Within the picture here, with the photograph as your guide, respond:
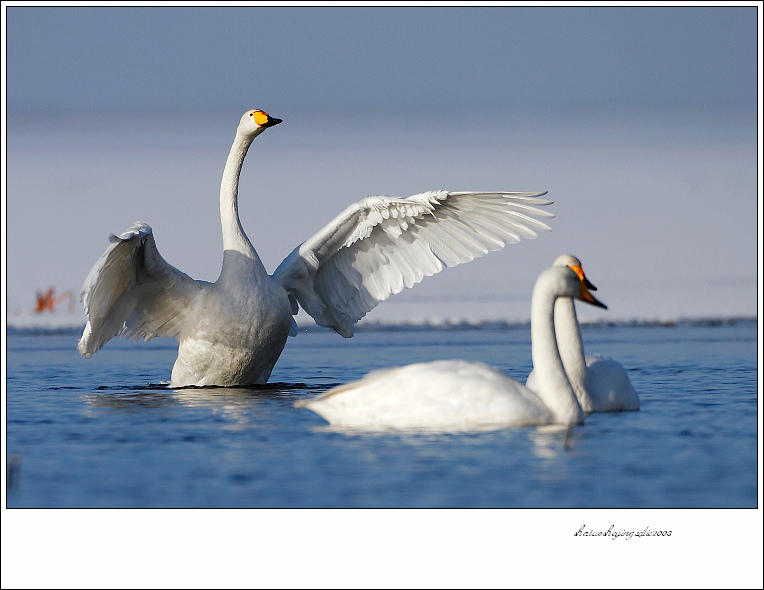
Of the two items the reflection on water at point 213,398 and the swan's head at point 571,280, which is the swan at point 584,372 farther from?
the reflection on water at point 213,398

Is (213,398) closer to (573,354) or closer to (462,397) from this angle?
(462,397)

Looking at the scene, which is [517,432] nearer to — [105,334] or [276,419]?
[276,419]

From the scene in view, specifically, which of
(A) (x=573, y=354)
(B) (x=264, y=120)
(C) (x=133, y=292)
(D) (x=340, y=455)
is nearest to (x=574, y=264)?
(A) (x=573, y=354)

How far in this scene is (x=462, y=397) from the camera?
8.23m

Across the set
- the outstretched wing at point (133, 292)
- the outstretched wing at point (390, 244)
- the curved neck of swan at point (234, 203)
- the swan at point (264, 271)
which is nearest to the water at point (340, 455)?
the swan at point (264, 271)

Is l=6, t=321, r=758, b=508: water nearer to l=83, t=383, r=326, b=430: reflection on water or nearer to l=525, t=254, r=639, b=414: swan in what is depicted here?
l=83, t=383, r=326, b=430: reflection on water

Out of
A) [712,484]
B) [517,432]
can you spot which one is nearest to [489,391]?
[517,432]

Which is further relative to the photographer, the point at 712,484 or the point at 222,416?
the point at 222,416

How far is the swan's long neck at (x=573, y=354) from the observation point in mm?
9320

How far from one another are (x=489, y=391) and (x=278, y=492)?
2.26 metres

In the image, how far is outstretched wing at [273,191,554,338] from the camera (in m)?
11.7

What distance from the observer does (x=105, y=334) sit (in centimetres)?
1191

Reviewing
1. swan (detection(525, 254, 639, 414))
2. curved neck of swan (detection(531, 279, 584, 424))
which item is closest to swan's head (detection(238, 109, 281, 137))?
swan (detection(525, 254, 639, 414))

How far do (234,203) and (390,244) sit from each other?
76.8 inches
